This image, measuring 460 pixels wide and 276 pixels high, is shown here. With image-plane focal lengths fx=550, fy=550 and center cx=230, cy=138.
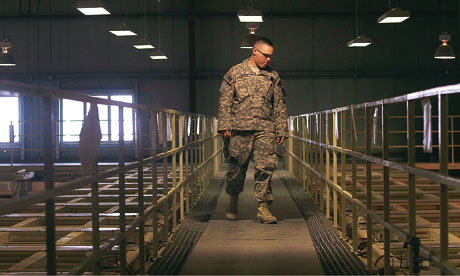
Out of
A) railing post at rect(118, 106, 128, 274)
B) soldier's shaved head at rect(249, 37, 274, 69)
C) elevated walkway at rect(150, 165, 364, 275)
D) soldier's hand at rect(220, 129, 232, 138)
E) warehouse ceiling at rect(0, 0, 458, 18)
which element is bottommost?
elevated walkway at rect(150, 165, 364, 275)

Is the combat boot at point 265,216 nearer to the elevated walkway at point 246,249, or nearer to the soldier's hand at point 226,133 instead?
the elevated walkway at point 246,249

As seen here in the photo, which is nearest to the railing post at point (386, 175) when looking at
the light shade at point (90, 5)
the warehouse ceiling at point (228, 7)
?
the light shade at point (90, 5)

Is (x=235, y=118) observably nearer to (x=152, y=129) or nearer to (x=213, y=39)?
(x=152, y=129)

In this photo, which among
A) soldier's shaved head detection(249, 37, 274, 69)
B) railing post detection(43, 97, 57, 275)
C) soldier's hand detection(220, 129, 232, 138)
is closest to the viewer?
railing post detection(43, 97, 57, 275)

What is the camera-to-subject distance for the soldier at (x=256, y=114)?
600 cm

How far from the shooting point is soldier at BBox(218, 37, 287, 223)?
6.00m

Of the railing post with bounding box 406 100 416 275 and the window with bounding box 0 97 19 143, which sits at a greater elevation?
the window with bounding box 0 97 19 143

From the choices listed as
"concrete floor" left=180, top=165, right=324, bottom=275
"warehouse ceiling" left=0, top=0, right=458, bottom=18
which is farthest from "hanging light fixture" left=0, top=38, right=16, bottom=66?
"concrete floor" left=180, top=165, right=324, bottom=275

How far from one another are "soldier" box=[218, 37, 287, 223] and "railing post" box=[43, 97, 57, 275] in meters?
3.96

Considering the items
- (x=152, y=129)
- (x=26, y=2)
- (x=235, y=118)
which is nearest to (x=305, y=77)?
(x=26, y=2)

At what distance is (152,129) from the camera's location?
477cm

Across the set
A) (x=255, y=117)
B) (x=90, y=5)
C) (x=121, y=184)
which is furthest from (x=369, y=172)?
(x=90, y=5)

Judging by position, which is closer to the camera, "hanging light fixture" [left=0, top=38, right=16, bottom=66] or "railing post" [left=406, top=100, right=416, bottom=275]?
"railing post" [left=406, top=100, right=416, bottom=275]

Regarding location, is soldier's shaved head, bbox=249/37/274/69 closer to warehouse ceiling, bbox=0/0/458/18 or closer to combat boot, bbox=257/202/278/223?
combat boot, bbox=257/202/278/223
